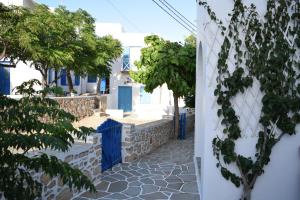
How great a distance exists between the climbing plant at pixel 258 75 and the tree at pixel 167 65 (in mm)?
7368

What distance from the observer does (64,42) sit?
19.1 metres

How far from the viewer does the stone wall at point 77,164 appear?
227 inches

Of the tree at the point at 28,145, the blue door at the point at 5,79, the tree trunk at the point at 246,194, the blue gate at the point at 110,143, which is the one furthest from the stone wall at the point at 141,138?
the blue door at the point at 5,79

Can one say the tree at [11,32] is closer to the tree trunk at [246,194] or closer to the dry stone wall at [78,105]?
the dry stone wall at [78,105]

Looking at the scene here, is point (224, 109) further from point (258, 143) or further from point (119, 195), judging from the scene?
point (119, 195)

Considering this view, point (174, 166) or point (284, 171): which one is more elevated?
point (284, 171)

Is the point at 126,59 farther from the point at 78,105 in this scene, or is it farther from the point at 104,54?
the point at 78,105

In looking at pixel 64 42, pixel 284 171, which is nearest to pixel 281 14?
pixel 284 171

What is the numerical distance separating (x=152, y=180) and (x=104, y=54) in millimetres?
16818

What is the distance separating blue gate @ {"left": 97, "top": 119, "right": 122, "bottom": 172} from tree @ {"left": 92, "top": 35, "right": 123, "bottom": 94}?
13608 millimetres

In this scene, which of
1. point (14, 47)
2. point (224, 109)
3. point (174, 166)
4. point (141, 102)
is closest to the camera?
point (224, 109)

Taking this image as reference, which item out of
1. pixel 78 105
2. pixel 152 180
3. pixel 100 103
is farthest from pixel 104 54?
pixel 152 180

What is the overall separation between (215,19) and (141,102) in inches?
1032

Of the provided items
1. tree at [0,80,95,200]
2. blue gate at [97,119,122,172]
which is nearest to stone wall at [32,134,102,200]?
blue gate at [97,119,122,172]
